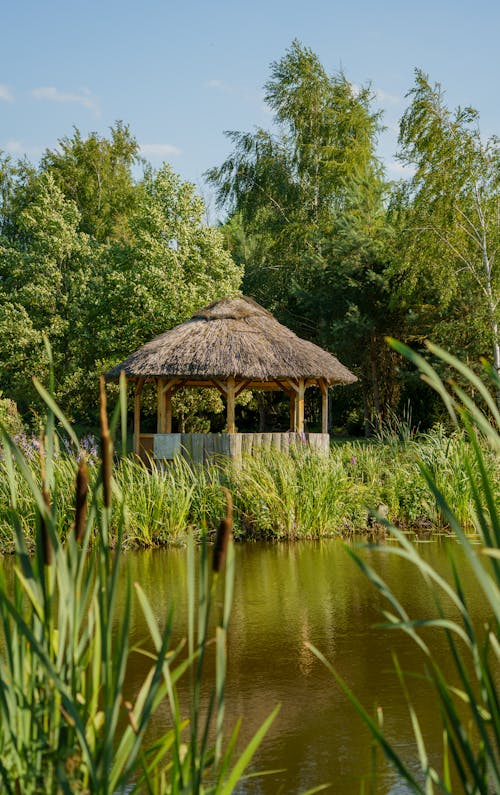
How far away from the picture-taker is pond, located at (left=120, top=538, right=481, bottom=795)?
3297 millimetres

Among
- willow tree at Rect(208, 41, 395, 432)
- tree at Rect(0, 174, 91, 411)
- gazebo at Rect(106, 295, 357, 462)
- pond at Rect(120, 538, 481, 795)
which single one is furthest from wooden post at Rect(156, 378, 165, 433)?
willow tree at Rect(208, 41, 395, 432)

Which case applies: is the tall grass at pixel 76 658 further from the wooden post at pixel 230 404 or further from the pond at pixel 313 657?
the wooden post at pixel 230 404

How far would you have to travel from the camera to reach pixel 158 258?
61.4 feet

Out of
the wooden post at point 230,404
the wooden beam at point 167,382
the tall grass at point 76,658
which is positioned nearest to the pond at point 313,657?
the tall grass at point 76,658

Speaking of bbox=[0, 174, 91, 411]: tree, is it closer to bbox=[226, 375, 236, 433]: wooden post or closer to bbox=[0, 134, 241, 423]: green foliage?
bbox=[0, 134, 241, 423]: green foliage

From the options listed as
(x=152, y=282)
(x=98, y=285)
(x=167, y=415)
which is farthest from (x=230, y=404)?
(x=98, y=285)

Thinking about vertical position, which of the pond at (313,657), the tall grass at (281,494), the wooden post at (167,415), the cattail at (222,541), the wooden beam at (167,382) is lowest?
the pond at (313,657)

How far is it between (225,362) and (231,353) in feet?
0.75

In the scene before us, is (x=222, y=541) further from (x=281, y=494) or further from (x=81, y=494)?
(x=281, y=494)

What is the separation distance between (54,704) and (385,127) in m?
26.7

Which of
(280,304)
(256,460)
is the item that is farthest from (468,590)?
(280,304)

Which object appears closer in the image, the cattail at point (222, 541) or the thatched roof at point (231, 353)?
the cattail at point (222, 541)

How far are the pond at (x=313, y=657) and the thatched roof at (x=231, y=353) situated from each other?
16.8ft

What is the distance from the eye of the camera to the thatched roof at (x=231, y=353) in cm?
1349
